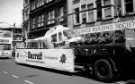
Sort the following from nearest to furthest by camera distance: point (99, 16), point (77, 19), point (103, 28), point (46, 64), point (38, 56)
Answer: point (103, 28), point (46, 64), point (38, 56), point (99, 16), point (77, 19)

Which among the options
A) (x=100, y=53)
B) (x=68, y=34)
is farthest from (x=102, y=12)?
(x=100, y=53)

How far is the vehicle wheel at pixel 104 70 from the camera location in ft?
26.5

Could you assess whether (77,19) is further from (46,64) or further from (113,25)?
(113,25)

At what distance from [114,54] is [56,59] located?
409cm

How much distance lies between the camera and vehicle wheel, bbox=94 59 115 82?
318 inches

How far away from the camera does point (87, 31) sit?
367 inches

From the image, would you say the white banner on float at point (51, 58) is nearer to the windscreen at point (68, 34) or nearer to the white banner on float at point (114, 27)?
the windscreen at point (68, 34)

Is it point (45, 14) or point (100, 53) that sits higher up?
point (45, 14)

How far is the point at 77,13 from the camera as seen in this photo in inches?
422

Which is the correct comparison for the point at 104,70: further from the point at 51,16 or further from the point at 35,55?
the point at 51,16

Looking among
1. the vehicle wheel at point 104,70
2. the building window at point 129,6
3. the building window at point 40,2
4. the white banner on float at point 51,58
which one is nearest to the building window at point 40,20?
the building window at point 40,2

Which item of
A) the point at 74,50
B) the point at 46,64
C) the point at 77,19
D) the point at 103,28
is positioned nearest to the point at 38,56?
the point at 46,64

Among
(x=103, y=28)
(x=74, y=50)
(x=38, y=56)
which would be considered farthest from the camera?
(x=38, y=56)

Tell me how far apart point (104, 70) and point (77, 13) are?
159 inches
